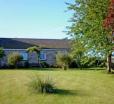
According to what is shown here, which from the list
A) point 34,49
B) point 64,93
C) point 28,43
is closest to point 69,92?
point 64,93

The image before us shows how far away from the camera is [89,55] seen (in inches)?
1455

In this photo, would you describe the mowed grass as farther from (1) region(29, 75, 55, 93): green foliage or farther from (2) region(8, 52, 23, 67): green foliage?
(2) region(8, 52, 23, 67): green foliage

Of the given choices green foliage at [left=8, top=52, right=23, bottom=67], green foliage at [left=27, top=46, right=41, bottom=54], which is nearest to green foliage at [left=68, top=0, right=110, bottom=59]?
green foliage at [left=8, top=52, right=23, bottom=67]

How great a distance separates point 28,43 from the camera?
199 ft

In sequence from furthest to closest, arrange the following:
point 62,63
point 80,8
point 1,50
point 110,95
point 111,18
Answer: point 1,50, point 62,63, point 80,8, point 111,18, point 110,95

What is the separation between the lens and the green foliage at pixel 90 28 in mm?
32844

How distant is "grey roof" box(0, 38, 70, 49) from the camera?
58.8 m

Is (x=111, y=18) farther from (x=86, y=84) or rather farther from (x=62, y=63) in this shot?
(x=62, y=63)

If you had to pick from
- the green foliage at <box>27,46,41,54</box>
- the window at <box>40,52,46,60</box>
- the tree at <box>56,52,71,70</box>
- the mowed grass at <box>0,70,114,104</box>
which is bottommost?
the mowed grass at <box>0,70,114,104</box>

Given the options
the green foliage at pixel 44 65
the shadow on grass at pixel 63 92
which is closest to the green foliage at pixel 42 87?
the shadow on grass at pixel 63 92

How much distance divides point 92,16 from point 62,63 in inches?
558

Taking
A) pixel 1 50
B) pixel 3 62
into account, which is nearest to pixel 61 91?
pixel 1 50

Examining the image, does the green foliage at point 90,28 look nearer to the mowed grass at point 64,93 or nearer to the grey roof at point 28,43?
the mowed grass at point 64,93

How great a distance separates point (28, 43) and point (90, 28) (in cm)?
2732
